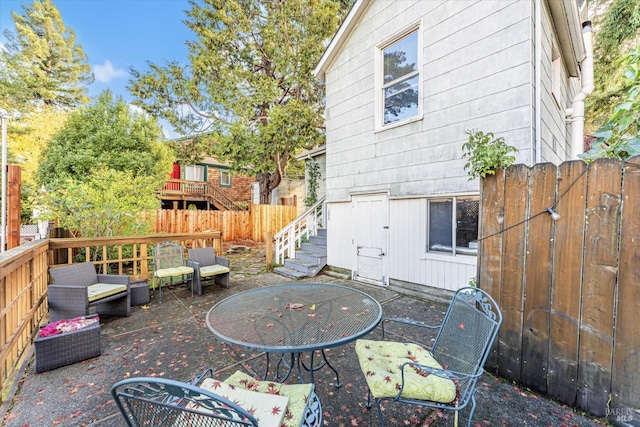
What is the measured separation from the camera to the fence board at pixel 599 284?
2016mm

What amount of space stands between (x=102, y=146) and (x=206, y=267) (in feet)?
18.0

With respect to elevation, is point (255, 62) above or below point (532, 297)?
above

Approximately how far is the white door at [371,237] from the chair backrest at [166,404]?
4784 mm

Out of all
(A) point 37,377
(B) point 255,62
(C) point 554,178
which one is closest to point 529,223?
(C) point 554,178

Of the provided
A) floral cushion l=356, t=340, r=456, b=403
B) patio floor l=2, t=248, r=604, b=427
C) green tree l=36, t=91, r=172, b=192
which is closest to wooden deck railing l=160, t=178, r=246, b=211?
green tree l=36, t=91, r=172, b=192

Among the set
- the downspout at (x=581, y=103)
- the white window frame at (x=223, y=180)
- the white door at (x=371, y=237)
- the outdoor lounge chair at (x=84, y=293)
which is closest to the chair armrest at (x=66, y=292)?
the outdoor lounge chair at (x=84, y=293)

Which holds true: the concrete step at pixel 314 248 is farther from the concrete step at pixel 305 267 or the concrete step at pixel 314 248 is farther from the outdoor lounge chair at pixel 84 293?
the outdoor lounge chair at pixel 84 293

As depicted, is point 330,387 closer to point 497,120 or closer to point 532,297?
point 532,297

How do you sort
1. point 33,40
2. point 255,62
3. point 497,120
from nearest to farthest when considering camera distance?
point 497,120
point 255,62
point 33,40

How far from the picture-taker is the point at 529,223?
2.45m

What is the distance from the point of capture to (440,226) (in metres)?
4.86

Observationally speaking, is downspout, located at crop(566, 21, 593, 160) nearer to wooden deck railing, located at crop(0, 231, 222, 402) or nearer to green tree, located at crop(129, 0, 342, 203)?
green tree, located at crop(129, 0, 342, 203)

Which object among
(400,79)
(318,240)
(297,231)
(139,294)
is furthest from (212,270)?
(400,79)

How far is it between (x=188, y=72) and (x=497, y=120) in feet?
39.4
